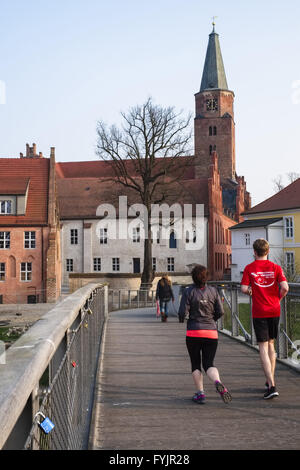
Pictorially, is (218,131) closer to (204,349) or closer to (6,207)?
(6,207)

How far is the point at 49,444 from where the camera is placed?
2707 millimetres

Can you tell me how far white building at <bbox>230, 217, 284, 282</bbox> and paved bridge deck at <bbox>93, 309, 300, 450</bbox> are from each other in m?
40.9

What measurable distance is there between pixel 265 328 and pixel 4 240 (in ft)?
135

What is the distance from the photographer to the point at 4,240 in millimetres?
Answer: 45625

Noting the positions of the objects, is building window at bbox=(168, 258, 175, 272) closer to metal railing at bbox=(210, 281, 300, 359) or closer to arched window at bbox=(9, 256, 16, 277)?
arched window at bbox=(9, 256, 16, 277)

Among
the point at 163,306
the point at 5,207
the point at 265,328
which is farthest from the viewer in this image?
the point at 5,207

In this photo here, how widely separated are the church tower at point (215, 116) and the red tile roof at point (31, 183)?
1403 inches

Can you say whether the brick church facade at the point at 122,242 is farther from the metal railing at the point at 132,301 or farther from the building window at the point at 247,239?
the metal railing at the point at 132,301

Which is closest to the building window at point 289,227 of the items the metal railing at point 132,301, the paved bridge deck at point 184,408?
the metal railing at point 132,301

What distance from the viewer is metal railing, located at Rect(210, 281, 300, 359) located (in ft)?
27.6

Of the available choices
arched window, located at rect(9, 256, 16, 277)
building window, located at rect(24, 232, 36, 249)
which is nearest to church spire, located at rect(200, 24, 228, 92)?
building window, located at rect(24, 232, 36, 249)

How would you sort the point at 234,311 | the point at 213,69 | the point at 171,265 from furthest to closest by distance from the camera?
the point at 213,69
the point at 171,265
the point at 234,311

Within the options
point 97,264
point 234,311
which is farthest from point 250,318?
point 97,264
